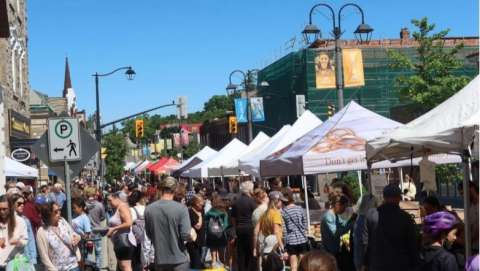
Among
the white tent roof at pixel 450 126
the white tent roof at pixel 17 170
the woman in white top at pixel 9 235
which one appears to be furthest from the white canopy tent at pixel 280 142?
the woman in white top at pixel 9 235

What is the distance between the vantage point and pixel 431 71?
3619 centimetres

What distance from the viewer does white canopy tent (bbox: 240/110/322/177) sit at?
19.9 metres

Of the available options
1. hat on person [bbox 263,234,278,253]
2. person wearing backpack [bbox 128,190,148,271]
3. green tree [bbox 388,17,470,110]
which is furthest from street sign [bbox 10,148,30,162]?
hat on person [bbox 263,234,278,253]

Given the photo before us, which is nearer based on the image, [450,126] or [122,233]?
[450,126]

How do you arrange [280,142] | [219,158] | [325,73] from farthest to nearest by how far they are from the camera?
[325,73], [219,158], [280,142]

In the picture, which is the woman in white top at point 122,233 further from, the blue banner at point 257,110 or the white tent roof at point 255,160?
the blue banner at point 257,110

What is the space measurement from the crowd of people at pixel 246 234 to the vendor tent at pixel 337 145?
71 cm

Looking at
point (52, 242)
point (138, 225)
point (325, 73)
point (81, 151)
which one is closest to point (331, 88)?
point (325, 73)

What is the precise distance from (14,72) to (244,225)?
2485cm

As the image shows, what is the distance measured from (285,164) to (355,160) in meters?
1.50

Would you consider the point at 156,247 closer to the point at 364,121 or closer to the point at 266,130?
the point at 364,121

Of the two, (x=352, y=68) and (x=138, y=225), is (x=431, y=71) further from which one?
(x=138, y=225)

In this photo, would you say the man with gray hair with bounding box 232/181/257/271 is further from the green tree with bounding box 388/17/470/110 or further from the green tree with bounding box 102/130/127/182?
the green tree with bounding box 102/130/127/182

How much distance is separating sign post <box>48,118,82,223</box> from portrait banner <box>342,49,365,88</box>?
2243 centimetres
